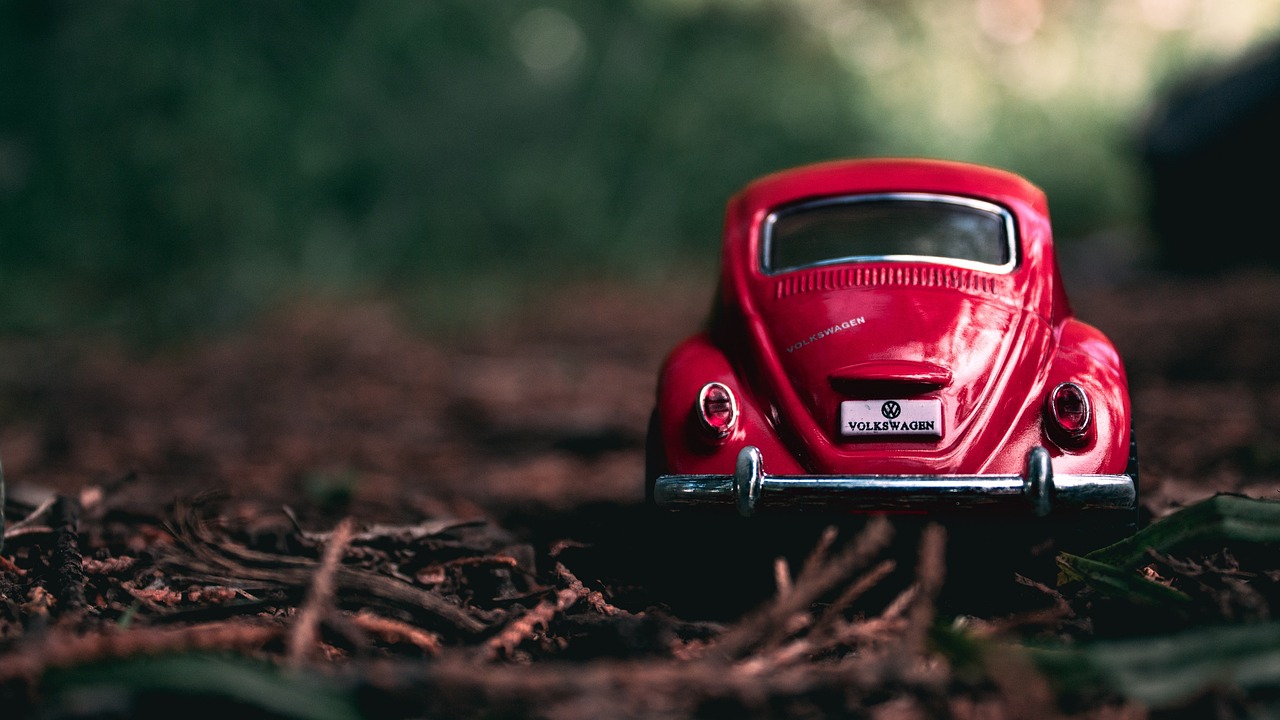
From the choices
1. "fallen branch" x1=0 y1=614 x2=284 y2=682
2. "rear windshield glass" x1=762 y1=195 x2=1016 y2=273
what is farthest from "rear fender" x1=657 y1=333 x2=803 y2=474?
"fallen branch" x1=0 y1=614 x2=284 y2=682

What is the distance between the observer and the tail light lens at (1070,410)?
2.30m

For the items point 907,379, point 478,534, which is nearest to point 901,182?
point 907,379

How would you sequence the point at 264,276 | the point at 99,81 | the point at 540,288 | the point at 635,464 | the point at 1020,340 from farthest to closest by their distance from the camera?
1. the point at 540,288
2. the point at 264,276
3. the point at 99,81
4. the point at 635,464
5. the point at 1020,340

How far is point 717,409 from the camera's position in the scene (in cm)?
244

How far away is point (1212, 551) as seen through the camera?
231 cm

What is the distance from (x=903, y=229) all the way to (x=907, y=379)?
61 cm

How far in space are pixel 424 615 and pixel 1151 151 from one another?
7.76 meters

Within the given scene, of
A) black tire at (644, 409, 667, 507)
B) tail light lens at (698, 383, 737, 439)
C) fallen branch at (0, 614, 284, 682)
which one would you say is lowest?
fallen branch at (0, 614, 284, 682)

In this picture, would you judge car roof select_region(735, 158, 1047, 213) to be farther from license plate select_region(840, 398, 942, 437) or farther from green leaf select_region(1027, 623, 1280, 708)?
green leaf select_region(1027, 623, 1280, 708)

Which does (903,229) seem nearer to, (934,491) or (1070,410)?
(1070,410)

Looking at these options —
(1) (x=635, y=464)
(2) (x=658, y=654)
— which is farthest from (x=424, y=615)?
(1) (x=635, y=464)

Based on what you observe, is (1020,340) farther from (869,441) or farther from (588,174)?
(588,174)

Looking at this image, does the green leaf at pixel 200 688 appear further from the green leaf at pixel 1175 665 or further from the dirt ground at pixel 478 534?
the green leaf at pixel 1175 665

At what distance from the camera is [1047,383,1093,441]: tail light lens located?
7.55 feet
